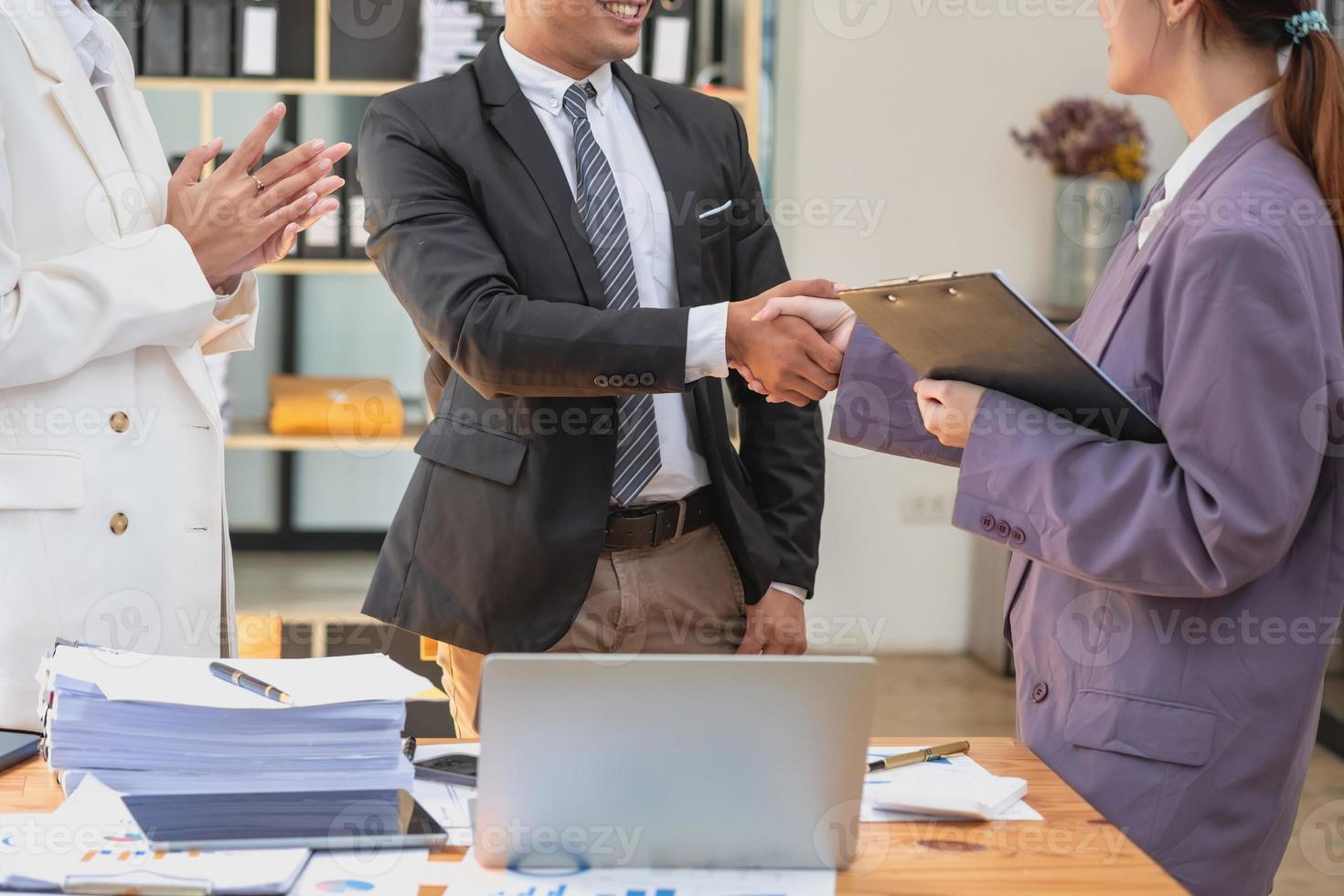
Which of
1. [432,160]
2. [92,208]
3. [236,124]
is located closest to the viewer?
[92,208]

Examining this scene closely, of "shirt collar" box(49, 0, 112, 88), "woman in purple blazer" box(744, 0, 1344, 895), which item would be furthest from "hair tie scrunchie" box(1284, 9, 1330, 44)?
"shirt collar" box(49, 0, 112, 88)

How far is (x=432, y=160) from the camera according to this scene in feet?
5.91

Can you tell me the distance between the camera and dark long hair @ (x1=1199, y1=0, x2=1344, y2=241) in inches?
50.2

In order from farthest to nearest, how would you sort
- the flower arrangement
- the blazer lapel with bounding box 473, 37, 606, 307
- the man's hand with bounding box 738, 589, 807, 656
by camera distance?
the flower arrangement
the man's hand with bounding box 738, 589, 807, 656
the blazer lapel with bounding box 473, 37, 606, 307

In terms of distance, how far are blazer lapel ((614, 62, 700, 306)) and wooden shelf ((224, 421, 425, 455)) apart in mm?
1934

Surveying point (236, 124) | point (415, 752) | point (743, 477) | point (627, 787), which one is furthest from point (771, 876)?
point (236, 124)

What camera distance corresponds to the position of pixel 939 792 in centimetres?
122

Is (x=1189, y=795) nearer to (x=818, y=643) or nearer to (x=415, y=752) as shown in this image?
(x=415, y=752)

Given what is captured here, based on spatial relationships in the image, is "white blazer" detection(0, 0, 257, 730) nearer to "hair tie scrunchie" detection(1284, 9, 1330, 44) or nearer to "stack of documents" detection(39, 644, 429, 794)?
"stack of documents" detection(39, 644, 429, 794)

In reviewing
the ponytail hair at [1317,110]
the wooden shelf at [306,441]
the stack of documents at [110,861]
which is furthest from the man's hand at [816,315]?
the wooden shelf at [306,441]

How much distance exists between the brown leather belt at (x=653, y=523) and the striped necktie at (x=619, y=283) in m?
0.03

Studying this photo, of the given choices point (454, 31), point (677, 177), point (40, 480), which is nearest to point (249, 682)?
point (40, 480)

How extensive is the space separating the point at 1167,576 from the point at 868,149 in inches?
136

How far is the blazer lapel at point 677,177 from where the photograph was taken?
185cm
